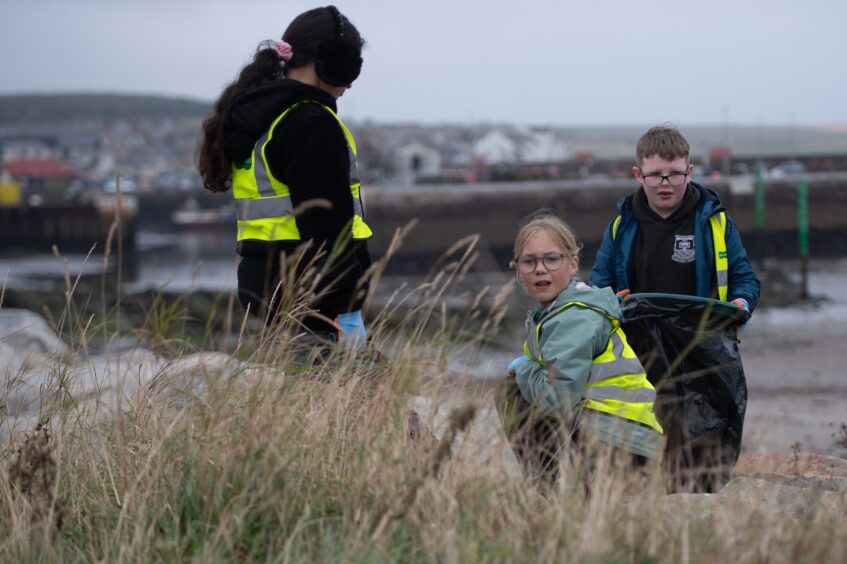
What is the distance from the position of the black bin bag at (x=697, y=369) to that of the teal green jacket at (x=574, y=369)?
394 mm

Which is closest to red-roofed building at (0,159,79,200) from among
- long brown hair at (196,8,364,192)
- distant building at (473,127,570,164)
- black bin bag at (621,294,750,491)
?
distant building at (473,127,570,164)

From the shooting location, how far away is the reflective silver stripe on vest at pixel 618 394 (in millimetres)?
3086

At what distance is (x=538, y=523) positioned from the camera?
98.0 inches

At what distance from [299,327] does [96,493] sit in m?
0.84

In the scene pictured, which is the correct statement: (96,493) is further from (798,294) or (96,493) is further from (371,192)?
(371,192)

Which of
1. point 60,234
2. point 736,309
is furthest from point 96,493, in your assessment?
point 60,234

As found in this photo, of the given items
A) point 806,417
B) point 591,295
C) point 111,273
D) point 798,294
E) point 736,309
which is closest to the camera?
point 591,295

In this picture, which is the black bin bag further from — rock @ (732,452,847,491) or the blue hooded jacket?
rock @ (732,452,847,491)

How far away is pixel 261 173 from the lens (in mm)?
3326

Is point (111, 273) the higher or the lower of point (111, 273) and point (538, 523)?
the lower

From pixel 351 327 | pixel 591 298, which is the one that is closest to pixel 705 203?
pixel 591 298

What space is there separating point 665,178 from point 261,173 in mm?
1490

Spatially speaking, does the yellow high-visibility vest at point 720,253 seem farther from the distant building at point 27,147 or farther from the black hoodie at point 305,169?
the distant building at point 27,147

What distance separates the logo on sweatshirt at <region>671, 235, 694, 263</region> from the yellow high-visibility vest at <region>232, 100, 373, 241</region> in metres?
1.20
